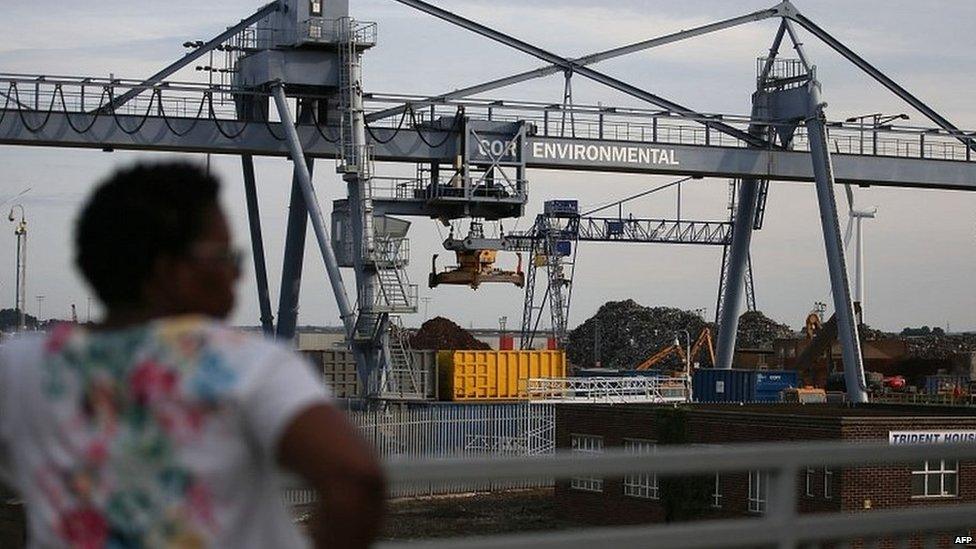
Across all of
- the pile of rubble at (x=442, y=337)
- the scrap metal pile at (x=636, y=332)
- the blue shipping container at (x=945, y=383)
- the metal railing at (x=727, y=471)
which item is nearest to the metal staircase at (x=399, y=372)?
the blue shipping container at (x=945, y=383)

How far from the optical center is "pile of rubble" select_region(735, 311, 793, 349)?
136125 mm

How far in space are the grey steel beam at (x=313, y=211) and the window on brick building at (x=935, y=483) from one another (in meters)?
19.1

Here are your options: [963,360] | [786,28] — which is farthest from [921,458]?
[963,360]

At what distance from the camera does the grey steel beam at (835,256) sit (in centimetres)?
4903

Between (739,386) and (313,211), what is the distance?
23564 millimetres

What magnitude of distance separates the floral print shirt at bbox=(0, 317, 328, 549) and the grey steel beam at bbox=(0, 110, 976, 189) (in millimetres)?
40415

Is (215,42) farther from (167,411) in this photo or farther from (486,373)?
(167,411)

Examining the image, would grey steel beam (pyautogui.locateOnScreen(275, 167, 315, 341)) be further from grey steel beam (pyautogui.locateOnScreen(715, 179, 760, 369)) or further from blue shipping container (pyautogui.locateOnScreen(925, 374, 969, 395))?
blue shipping container (pyautogui.locateOnScreen(925, 374, 969, 395))

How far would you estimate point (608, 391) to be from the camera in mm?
59875

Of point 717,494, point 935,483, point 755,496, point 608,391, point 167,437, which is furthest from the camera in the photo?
point 608,391

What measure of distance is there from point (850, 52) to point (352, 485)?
52568 mm

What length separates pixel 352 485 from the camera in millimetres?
2828

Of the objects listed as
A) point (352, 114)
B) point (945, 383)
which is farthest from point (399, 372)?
point (945, 383)

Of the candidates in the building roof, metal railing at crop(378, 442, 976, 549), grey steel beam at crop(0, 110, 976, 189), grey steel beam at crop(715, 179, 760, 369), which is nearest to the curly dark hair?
metal railing at crop(378, 442, 976, 549)
